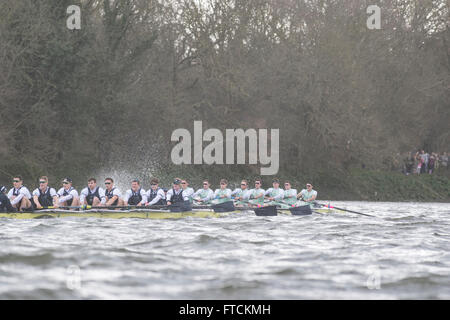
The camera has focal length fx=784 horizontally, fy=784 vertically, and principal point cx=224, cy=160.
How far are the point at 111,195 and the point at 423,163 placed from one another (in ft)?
85.1

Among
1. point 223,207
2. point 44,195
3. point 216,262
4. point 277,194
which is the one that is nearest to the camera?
point 216,262

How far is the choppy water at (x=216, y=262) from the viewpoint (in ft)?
32.0

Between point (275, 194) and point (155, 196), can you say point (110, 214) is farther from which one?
point (275, 194)

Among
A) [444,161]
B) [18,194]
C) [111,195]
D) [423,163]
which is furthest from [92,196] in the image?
[444,161]

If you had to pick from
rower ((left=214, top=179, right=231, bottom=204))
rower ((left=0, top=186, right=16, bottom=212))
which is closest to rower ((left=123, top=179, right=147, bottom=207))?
rower ((left=0, top=186, right=16, bottom=212))

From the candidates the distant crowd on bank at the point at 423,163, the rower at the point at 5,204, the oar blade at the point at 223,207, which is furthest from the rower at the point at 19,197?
the distant crowd on bank at the point at 423,163

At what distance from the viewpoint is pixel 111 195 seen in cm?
2116

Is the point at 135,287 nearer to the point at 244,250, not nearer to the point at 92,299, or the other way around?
the point at 92,299

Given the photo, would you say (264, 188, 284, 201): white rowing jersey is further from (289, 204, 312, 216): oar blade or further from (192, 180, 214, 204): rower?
(289, 204, 312, 216): oar blade

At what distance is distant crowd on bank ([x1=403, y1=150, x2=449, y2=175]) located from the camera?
1660 inches

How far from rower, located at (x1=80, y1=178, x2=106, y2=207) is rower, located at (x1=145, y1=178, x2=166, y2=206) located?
4.35ft

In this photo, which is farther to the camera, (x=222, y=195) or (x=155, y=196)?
(x=222, y=195)

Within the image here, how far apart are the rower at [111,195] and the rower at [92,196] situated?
14cm

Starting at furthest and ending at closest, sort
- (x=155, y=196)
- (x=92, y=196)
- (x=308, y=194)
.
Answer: (x=308, y=194) → (x=155, y=196) → (x=92, y=196)
